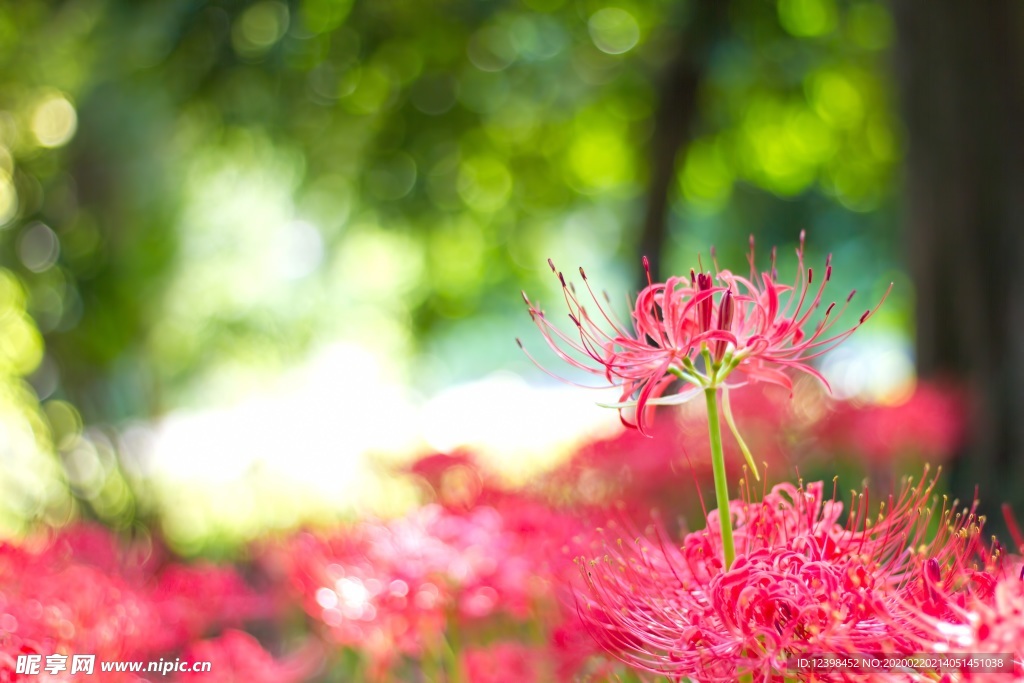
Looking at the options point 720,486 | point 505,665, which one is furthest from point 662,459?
point 720,486

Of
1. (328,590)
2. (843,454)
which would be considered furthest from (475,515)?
(843,454)

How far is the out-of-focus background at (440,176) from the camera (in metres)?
3.40

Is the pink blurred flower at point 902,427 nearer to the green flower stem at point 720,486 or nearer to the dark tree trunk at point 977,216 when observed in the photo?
the dark tree trunk at point 977,216

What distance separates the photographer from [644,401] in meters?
0.96

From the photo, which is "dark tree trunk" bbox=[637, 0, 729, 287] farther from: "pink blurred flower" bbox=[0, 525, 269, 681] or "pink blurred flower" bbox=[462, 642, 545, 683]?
"pink blurred flower" bbox=[462, 642, 545, 683]

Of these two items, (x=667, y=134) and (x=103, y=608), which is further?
(x=667, y=134)

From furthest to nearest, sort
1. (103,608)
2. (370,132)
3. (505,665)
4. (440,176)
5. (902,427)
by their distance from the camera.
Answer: (440,176)
(370,132)
(902,427)
(505,665)
(103,608)

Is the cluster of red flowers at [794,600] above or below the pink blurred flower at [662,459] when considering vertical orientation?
below

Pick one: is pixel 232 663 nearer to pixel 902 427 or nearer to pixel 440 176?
pixel 902 427

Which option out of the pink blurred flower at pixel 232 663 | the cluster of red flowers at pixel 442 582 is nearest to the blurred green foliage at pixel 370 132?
the cluster of red flowers at pixel 442 582

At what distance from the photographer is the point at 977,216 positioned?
335cm

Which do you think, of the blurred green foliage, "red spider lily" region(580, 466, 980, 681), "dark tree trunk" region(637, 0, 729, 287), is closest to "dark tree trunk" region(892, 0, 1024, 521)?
the blurred green foliage

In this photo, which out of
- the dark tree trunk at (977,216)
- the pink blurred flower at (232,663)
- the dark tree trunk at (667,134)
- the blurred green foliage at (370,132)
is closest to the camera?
the pink blurred flower at (232,663)

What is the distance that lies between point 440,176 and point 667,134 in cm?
148
